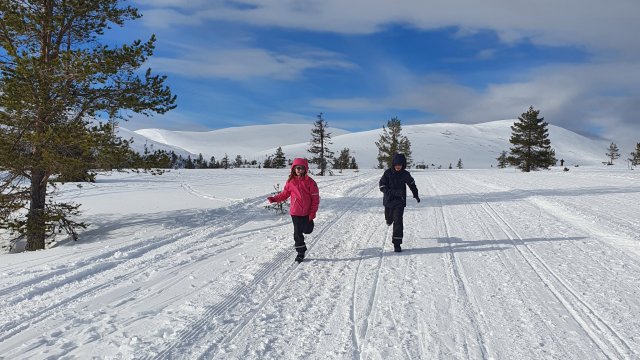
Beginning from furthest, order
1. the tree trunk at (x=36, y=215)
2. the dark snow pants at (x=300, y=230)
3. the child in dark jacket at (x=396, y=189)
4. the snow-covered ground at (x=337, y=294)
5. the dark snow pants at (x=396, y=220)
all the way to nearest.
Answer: the tree trunk at (x=36, y=215)
the child in dark jacket at (x=396, y=189)
the dark snow pants at (x=396, y=220)
the dark snow pants at (x=300, y=230)
the snow-covered ground at (x=337, y=294)

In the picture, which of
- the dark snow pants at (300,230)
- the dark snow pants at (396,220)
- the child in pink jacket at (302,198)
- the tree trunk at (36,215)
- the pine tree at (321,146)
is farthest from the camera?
the pine tree at (321,146)

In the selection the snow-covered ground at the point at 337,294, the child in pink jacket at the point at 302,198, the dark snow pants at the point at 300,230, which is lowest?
the snow-covered ground at the point at 337,294

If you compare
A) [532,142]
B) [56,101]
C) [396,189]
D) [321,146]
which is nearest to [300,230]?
[396,189]

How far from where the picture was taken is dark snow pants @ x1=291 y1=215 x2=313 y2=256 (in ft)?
22.4

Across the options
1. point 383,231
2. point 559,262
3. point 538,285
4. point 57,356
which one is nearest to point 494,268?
point 538,285

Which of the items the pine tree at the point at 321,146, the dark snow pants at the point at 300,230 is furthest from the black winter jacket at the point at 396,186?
the pine tree at the point at 321,146

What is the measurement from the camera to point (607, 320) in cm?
428

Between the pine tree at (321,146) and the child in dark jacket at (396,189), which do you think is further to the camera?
the pine tree at (321,146)

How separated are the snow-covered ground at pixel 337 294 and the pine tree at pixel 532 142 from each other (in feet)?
148

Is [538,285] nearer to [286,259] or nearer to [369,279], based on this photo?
[369,279]

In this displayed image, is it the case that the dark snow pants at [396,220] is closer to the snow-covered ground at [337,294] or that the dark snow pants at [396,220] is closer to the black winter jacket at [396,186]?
the black winter jacket at [396,186]

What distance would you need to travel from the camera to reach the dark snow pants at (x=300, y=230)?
22.4 ft

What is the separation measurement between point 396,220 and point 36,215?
887cm

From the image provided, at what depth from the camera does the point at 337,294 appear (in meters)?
5.16
